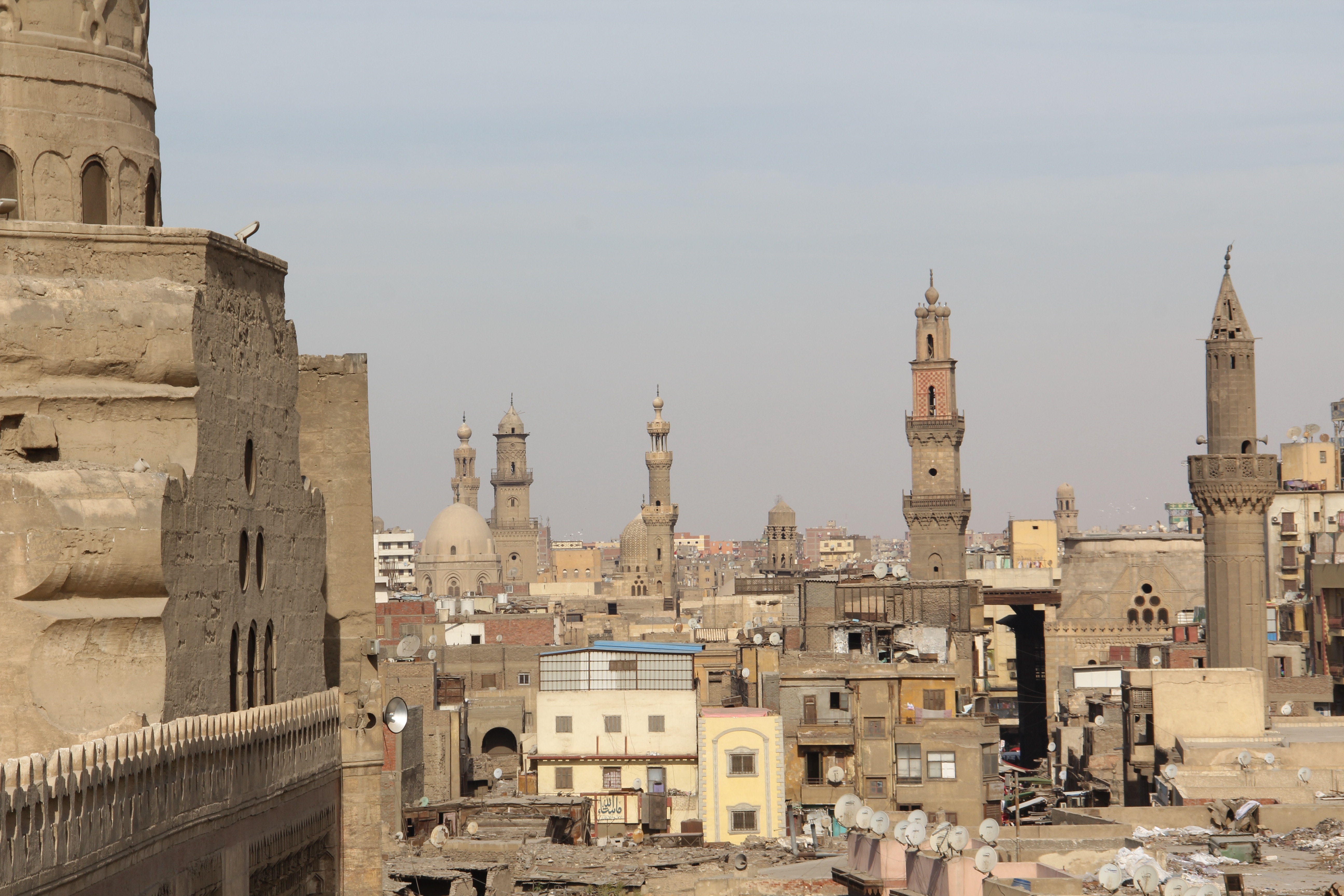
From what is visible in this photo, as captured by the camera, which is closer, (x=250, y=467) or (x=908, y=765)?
(x=250, y=467)

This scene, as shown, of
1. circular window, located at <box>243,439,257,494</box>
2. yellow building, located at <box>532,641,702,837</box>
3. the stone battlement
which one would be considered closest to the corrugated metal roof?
yellow building, located at <box>532,641,702,837</box>

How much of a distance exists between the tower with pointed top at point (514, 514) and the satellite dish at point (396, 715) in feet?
441

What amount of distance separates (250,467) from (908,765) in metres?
24.0

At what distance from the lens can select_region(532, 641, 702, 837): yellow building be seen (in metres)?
40.6

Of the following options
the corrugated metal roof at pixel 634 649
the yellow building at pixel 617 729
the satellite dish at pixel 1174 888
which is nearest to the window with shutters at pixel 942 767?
the yellow building at pixel 617 729

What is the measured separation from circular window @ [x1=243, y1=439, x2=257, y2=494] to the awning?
2459 cm

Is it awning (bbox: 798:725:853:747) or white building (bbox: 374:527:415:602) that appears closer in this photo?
awning (bbox: 798:725:853:747)

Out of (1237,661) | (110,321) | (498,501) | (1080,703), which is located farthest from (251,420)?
(498,501)

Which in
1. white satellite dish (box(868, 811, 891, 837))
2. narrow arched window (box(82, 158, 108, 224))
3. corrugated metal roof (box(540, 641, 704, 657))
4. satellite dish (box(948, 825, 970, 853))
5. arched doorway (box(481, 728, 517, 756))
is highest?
narrow arched window (box(82, 158, 108, 224))

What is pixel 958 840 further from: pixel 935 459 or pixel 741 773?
pixel 935 459

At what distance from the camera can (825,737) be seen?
3959 cm

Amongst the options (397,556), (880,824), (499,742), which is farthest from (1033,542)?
(880,824)

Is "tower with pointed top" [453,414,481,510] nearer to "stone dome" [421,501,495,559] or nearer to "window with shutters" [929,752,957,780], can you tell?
"stone dome" [421,501,495,559]

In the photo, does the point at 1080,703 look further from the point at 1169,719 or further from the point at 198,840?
the point at 198,840
